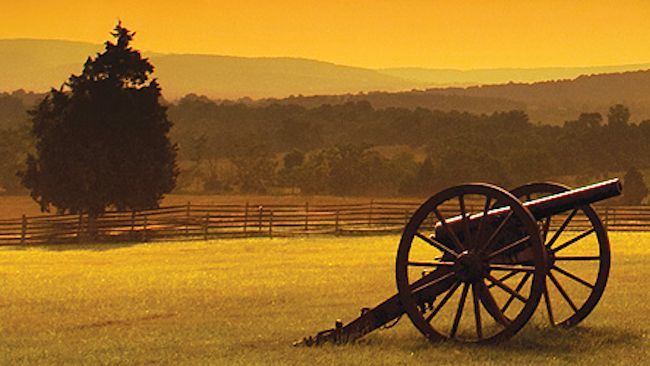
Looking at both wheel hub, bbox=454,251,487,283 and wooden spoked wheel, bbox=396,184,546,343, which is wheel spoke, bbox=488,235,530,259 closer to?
wooden spoked wheel, bbox=396,184,546,343

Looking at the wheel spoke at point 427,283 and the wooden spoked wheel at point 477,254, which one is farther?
the wheel spoke at point 427,283

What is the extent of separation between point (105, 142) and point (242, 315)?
33.9 m

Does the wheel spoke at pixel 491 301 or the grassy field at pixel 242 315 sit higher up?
the wheel spoke at pixel 491 301

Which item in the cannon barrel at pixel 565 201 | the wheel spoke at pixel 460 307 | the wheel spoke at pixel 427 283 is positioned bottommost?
the wheel spoke at pixel 460 307

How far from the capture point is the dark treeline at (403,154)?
101 metres

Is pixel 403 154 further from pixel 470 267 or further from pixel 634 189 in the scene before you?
pixel 470 267

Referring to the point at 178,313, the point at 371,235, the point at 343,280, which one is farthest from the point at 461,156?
the point at 178,313

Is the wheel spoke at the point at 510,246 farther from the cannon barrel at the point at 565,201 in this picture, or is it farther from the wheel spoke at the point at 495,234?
the cannon barrel at the point at 565,201

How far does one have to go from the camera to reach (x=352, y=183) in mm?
102750

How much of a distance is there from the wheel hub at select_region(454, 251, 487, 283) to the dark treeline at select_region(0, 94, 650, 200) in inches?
3322

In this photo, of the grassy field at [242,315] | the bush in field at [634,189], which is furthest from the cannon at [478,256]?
the bush in field at [634,189]

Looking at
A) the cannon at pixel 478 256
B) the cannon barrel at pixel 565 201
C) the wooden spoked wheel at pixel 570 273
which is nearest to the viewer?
the cannon at pixel 478 256

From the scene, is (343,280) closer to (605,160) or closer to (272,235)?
A: (272,235)

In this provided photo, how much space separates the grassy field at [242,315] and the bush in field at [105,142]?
1344cm
